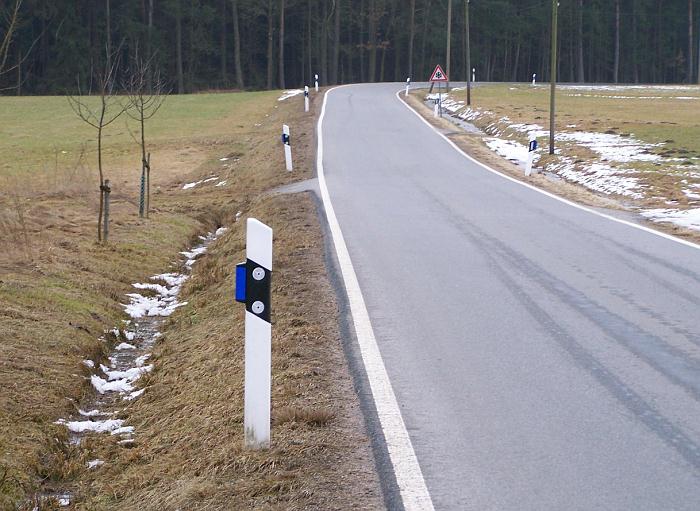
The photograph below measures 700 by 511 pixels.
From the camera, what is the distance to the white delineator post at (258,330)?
205 inches

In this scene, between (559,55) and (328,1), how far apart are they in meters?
30.2

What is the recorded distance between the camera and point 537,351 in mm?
7109

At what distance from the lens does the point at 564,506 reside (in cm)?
448

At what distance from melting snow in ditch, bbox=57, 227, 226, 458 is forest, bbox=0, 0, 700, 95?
5675 cm

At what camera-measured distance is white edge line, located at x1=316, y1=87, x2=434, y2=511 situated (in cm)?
466

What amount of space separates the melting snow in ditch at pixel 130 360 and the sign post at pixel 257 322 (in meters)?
1.88

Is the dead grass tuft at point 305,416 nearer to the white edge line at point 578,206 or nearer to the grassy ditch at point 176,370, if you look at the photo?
the grassy ditch at point 176,370

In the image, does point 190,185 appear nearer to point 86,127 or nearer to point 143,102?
point 143,102

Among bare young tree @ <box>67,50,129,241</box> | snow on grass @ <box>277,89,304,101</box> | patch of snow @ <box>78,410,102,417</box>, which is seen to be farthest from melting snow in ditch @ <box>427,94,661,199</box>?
snow on grass @ <box>277,89,304,101</box>

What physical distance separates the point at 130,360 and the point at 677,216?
911cm

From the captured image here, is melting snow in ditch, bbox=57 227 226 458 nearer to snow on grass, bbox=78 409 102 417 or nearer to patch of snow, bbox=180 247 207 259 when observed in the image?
snow on grass, bbox=78 409 102 417

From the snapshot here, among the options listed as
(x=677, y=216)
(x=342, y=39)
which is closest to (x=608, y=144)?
(x=677, y=216)

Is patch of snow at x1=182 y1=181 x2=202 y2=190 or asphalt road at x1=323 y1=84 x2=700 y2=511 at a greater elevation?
patch of snow at x1=182 y1=181 x2=202 y2=190

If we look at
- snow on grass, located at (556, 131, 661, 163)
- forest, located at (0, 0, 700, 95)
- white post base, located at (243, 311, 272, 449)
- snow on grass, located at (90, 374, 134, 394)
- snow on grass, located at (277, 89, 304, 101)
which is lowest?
snow on grass, located at (90, 374, 134, 394)
